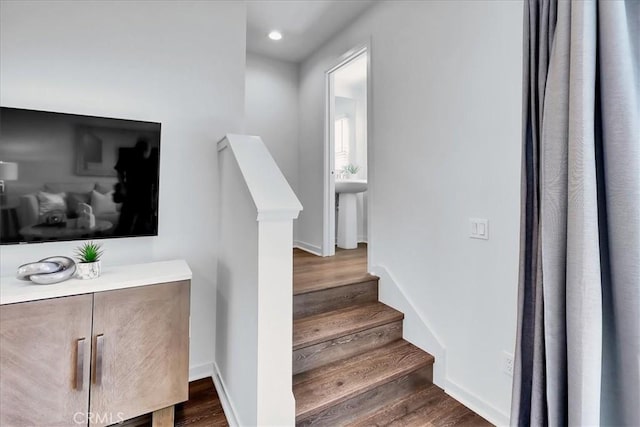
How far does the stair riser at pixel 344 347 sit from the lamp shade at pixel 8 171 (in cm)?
169

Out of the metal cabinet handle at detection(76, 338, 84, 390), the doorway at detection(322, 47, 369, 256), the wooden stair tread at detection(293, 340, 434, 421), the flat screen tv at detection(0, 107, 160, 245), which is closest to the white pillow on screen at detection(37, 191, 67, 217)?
the flat screen tv at detection(0, 107, 160, 245)

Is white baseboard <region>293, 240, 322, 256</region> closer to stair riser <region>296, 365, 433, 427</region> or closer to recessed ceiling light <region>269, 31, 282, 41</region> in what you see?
stair riser <region>296, 365, 433, 427</region>

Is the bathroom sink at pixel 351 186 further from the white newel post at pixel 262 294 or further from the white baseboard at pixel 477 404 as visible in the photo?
the white baseboard at pixel 477 404

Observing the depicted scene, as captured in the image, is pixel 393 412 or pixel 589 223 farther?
pixel 393 412

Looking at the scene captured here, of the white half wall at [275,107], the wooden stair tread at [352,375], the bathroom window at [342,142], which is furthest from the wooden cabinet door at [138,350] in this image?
the bathroom window at [342,142]

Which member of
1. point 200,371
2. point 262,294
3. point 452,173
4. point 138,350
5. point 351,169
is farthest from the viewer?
point 351,169

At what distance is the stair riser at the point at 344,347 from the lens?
185cm

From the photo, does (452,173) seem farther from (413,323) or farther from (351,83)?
(351,83)

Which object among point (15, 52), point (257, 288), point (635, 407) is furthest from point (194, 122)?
point (635, 407)

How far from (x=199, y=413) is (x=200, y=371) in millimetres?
377

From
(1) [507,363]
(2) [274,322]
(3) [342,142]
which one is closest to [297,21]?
(3) [342,142]

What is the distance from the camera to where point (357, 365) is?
1919 mm

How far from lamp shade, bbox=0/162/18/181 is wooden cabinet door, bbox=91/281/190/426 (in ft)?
2.44

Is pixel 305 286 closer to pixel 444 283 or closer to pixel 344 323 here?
pixel 344 323
